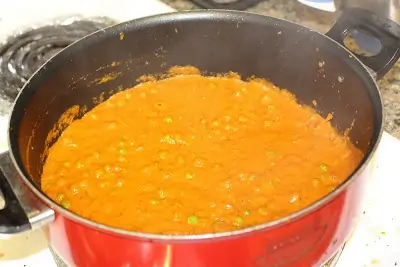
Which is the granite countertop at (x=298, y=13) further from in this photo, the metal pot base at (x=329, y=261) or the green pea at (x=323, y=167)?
the metal pot base at (x=329, y=261)

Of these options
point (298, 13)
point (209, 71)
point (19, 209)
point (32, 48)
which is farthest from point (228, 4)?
point (19, 209)

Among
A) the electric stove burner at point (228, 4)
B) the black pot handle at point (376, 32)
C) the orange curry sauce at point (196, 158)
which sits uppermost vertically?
the black pot handle at point (376, 32)

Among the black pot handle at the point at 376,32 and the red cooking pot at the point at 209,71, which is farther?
the black pot handle at the point at 376,32

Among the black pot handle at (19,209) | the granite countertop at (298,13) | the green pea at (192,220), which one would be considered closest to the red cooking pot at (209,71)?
the black pot handle at (19,209)

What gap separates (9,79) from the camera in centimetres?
120

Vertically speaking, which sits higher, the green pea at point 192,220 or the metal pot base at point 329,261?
the green pea at point 192,220

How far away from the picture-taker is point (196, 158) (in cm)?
98

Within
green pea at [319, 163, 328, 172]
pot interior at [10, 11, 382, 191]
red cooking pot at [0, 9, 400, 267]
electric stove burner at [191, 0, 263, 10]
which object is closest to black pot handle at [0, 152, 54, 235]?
red cooking pot at [0, 9, 400, 267]

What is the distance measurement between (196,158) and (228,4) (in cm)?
55

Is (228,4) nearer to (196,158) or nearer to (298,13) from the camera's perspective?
(298,13)

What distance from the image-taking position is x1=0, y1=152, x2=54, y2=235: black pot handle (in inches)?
27.2

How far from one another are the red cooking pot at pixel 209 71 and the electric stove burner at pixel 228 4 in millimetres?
302

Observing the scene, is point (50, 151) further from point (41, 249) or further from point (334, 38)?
point (334, 38)

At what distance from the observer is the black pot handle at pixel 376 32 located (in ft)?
3.05
